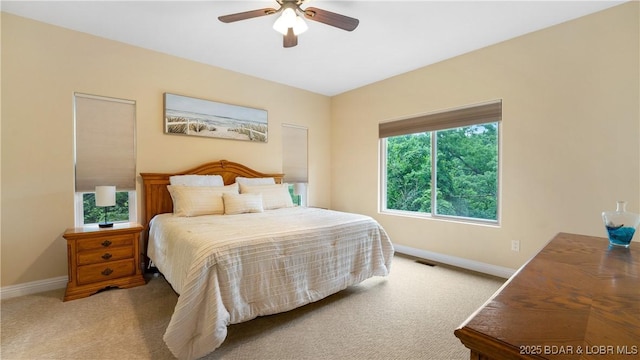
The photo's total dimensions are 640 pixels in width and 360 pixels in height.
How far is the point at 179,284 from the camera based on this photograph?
1.99 m

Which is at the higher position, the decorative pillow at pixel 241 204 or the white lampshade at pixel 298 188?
the white lampshade at pixel 298 188

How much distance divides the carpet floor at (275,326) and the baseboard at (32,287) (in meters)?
0.08

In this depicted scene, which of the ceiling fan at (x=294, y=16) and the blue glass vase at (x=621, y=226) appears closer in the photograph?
the blue glass vase at (x=621, y=226)

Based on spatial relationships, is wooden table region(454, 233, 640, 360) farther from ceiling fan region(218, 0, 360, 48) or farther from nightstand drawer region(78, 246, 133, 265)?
nightstand drawer region(78, 246, 133, 265)

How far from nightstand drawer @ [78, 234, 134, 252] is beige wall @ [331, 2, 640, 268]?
3.52 m

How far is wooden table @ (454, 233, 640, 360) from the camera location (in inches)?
20.3

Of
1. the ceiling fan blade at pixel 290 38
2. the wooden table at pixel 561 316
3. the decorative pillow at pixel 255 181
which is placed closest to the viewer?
the wooden table at pixel 561 316

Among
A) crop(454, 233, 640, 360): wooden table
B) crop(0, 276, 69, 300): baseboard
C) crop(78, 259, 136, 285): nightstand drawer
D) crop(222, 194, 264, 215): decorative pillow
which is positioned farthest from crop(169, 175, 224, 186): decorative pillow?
crop(454, 233, 640, 360): wooden table

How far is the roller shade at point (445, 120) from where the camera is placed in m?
3.19

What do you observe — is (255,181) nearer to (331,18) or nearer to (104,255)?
(104,255)

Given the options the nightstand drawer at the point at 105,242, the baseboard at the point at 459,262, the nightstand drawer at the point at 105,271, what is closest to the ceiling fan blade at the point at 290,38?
the nightstand drawer at the point at 105,242

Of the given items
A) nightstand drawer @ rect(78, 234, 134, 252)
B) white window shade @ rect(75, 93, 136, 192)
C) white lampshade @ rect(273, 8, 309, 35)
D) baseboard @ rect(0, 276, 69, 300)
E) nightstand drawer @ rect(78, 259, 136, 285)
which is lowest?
baseboard @ rect(0, 276, 69, 300)

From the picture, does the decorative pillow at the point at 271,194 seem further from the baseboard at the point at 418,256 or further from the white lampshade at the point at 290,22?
the white lampshade at the point at 290,22

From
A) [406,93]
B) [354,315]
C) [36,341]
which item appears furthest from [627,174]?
[36,341]
